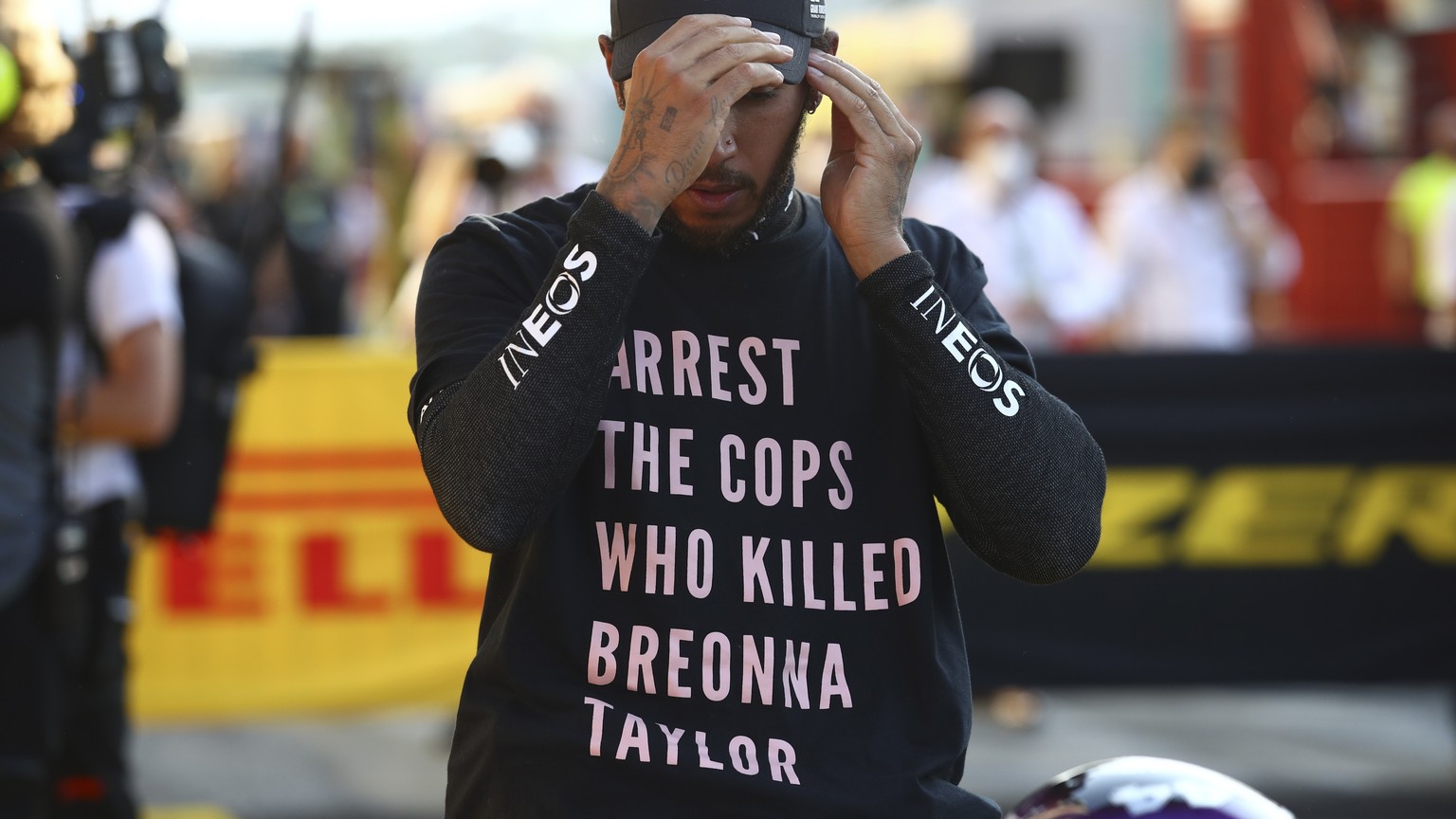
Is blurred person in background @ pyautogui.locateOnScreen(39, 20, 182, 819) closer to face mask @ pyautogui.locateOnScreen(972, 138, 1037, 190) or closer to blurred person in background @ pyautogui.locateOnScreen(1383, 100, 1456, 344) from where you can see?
face mask @ pyautogui.locateOnScreen(972, 138, 1037, 190)

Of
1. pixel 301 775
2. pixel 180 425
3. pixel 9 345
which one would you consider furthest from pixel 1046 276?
pixel 9 345

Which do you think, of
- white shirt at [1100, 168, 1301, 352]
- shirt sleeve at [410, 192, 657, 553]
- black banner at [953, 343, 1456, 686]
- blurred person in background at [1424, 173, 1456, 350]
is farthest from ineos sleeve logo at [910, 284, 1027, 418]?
blurred person in background at [1424, 173, 1456, 350]

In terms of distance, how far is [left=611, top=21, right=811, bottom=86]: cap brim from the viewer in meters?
2.00

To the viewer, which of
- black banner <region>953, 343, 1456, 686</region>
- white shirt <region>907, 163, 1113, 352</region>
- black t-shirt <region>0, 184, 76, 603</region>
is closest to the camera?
black t-shirt <region>0, 184, 76, 603</region>

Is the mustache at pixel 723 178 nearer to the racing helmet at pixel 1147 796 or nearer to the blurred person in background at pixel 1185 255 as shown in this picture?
the racing helmet at pixel 1147 796

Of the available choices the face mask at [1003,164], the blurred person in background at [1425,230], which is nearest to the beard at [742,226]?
the face mask at [1003,164]

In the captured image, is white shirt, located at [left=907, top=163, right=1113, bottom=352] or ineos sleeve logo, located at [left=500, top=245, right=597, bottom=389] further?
white shirt, located at [left=907, top=163, right=1113, bottom=352]

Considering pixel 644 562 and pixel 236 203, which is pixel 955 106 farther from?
pixel 644 562

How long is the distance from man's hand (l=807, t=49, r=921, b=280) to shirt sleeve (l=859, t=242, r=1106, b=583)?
0.03 m

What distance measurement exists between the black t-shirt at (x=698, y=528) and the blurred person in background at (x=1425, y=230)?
9.68 meters

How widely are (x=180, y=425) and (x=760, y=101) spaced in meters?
2.81

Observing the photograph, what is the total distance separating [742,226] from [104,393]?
2427 millimetres

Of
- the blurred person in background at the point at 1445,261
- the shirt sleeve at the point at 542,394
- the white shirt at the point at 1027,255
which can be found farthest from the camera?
the blurred person in background at the point at 1445,261

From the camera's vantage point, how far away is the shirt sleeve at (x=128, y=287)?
4047 millimetres
